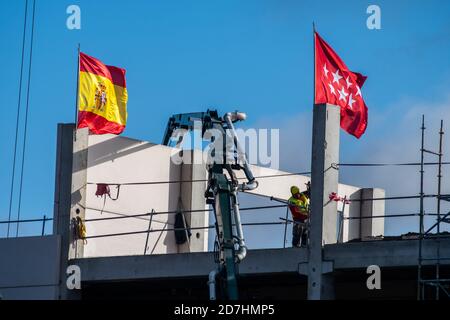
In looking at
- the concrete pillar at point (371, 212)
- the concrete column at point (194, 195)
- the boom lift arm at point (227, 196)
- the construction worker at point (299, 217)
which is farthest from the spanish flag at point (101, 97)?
the concrete pillar at point (371, 212)

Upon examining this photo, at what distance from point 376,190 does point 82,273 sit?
37.6 feet

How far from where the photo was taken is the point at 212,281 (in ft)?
106

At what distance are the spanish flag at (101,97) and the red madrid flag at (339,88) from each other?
5.66 m

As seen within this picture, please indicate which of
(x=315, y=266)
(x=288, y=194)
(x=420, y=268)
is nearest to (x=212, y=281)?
(x=315, y=266)

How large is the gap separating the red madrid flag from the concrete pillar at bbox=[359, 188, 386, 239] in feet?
25.8

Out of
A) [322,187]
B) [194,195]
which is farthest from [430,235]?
[194,195]

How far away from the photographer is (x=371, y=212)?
1715 inches

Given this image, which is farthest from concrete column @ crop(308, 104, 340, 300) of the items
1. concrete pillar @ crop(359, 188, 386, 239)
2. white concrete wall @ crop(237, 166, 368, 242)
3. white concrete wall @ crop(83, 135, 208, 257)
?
concrete pillar @ crop(359, 188, 386, 239)

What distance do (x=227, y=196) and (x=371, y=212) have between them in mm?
11211

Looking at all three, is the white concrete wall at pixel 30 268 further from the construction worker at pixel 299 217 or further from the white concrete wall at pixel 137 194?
the construction worker at pixel 299 217

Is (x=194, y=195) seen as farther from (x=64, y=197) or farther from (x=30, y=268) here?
(x=30, y=268)

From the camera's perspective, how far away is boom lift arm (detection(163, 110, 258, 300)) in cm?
3241

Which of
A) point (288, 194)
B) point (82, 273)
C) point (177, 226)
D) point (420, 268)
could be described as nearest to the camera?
point (420, 268)
